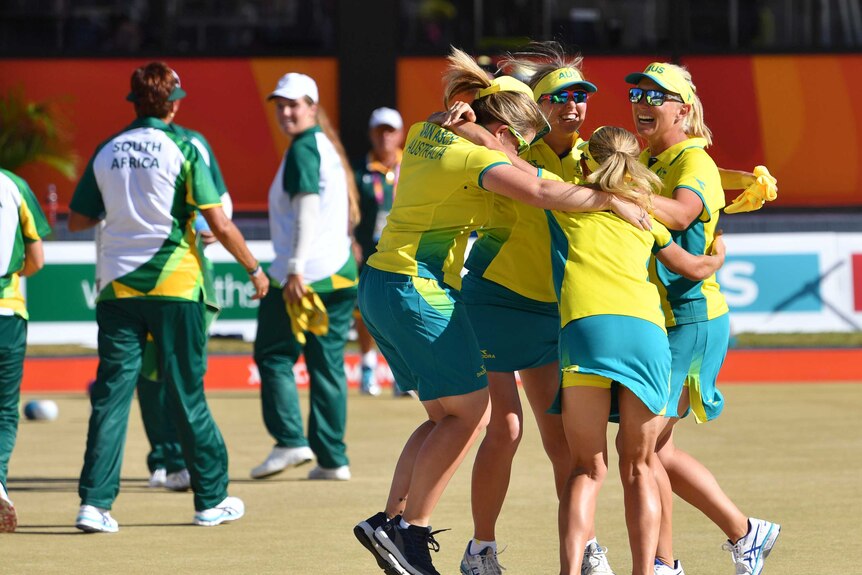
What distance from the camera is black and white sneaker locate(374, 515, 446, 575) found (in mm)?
5648

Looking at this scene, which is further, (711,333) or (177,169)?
(177,169)

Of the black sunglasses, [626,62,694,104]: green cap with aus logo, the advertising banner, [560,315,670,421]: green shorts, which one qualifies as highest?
[626,62,694,104]: green cap with aus logo

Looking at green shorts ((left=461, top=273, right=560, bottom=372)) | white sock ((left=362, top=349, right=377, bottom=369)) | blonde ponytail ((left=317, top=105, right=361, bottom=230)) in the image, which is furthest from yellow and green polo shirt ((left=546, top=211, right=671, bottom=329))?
white sock ((left=362, top=349, right=377, bottom=369))

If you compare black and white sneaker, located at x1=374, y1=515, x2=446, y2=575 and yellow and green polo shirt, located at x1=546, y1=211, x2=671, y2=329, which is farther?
black and white sneaker, located at x1=374, y1=515, x2=446, y2=575

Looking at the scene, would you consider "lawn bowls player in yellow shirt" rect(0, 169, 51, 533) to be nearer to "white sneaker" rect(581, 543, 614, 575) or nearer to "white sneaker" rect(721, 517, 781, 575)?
"white sneaker" rect(581, 543, 614, 575)

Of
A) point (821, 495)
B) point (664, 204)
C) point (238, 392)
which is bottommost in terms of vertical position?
point (238, 392)

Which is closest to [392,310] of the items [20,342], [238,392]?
[20,342]

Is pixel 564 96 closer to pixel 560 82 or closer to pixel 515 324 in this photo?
pixel 560 82

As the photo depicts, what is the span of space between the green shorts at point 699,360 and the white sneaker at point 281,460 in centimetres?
328

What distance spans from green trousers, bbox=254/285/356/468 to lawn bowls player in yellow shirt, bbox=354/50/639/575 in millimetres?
2720

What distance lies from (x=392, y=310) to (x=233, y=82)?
11.1 metres

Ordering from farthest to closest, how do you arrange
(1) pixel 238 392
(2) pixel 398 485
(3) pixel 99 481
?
(1) pixel 238 392 → (3) pixel 99 481 → (2) pixel 398 485

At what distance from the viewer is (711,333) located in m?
5.71

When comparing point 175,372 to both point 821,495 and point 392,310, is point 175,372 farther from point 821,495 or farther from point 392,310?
point 821,495
